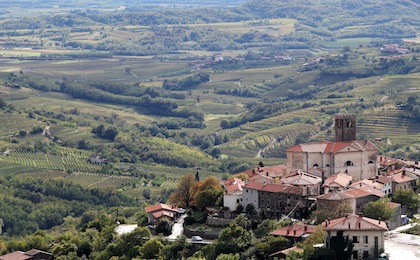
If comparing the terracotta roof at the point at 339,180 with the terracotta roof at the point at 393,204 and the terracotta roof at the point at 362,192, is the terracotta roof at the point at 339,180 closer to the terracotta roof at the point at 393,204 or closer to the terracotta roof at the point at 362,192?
the terracotta roof at the point at 362,192

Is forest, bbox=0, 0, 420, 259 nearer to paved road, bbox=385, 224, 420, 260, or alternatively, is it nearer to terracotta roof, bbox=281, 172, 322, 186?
terracotta roof, bbox=281, 172, 322, 186

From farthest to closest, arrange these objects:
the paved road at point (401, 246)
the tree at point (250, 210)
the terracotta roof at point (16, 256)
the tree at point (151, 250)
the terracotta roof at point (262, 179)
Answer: the terracotta roof at point (262, 179) < the terracotta roof at point (16, 256) < the tree at point (250, 210) < the tree at point (151, 250) < the paved road at point (401, 246)

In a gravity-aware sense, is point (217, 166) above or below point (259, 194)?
below

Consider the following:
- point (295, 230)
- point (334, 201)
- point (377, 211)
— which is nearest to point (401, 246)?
point (377, 211)

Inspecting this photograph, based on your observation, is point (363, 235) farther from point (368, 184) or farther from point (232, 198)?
point (232, 198)

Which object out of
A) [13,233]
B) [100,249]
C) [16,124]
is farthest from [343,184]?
[16,124]

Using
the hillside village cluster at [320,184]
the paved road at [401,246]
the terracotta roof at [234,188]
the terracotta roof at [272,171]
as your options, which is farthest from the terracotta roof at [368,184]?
the terracotta roof at [234,188]

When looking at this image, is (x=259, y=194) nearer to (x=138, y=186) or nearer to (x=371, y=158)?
(x=371, y=158)
